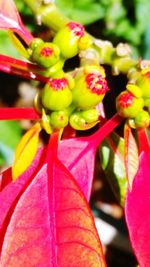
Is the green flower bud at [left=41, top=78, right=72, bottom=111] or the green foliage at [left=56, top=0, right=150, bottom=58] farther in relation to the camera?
the green foliage at [left=56, top=0, right=150, bottom=58]

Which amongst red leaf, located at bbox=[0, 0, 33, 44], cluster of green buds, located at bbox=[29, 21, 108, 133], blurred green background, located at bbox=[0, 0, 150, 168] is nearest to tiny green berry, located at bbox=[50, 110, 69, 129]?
cluster of green buds, located at bbox=[29, 21, 108, 133]

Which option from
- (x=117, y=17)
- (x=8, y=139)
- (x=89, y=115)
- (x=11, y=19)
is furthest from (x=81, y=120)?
(x=117, y=17)

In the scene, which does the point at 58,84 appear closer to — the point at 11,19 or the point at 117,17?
the point at 11,19

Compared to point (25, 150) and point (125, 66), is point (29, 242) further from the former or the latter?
point (125, 66)

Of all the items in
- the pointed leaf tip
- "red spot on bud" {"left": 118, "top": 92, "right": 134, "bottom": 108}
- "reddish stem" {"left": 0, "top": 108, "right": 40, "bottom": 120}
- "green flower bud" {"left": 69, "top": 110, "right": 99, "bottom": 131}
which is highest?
"reddish stem" {"left": 0, "top": 108, "right": 40, "bottom": 120}

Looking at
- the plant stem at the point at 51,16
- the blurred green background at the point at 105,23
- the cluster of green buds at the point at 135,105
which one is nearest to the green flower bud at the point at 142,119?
the cluster of green buds at the point at 135,105

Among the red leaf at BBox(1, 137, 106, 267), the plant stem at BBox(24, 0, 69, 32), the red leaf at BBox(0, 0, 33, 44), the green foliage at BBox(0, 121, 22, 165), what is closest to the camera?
the red leaf at BBox(1, 137, 106, 267)

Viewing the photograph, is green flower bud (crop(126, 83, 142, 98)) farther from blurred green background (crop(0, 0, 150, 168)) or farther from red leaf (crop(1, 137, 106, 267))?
blurred green background (crop(0, 0, 150, 168))
